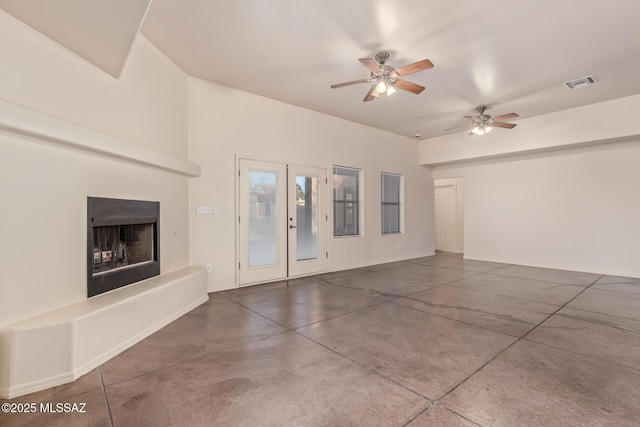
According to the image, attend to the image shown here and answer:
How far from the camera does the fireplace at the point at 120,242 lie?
2732 mm

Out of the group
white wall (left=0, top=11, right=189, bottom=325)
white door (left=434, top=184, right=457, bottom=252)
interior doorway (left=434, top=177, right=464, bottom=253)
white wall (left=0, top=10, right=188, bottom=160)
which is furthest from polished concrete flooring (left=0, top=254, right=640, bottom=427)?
white door (left=434, top=184, right=457, bottom=252)

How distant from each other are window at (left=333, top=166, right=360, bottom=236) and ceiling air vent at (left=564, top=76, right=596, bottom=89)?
12.7 ft

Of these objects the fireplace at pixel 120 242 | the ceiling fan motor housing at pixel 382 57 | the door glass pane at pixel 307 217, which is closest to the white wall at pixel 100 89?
the fireplace at pixel 120 242

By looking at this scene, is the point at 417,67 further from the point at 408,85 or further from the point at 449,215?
the point at 449,215

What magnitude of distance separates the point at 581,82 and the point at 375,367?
5377 millimetres

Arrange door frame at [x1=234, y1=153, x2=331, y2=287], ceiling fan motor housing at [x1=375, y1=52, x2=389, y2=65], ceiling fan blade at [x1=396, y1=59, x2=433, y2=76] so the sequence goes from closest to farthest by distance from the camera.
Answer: ceiling fan blade at [x1=396, y1=59, x2=433, y2=76] < ceiling fan motor housing at [x1=375, y1=52, x2=389, y2=65] < door frame at [x1=234, y1=153, x2=331, y2=287]

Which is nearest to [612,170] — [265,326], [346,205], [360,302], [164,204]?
[346,205]

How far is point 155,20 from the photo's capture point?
3.12 m

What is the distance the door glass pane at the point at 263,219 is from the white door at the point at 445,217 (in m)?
6.66

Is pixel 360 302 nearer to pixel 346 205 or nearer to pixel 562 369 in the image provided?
pixel 562 369

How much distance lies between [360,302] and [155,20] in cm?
412

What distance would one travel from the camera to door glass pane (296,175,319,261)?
560 centimetres

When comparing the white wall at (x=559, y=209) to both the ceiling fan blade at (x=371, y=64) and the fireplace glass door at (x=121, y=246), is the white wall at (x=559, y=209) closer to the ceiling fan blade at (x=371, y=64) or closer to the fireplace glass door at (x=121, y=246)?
the ceiling fan blade at (x=371, y=64)

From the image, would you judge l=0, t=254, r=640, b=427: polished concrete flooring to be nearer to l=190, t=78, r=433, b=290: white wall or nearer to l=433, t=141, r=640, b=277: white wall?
l=190, t=78, r=433, b=290: white wall
